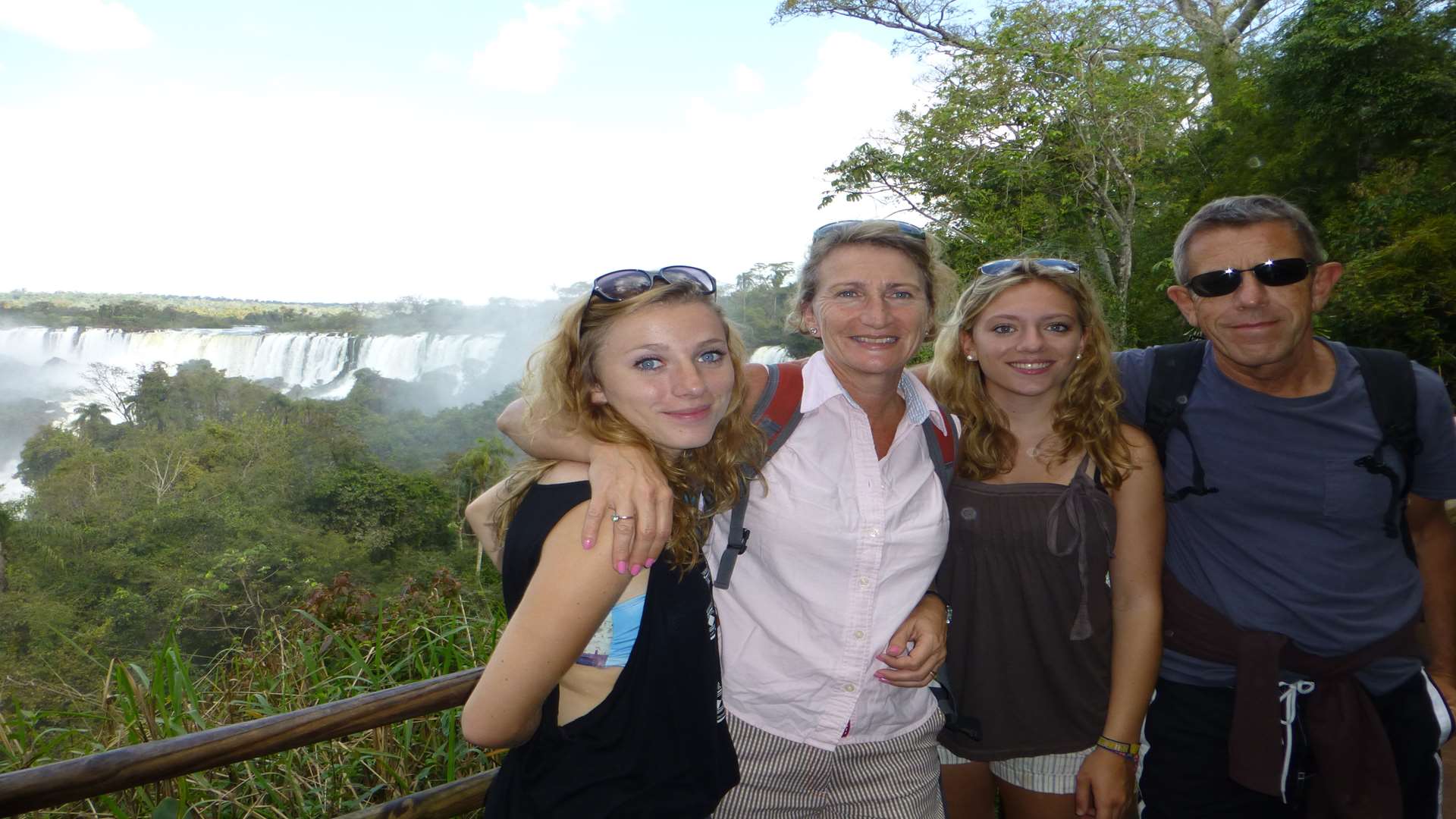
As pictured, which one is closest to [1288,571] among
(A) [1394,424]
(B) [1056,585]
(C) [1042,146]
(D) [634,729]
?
(A) [1394,424]

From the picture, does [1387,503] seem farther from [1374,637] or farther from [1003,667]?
[1003,667]

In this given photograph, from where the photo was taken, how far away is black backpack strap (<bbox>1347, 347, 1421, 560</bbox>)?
5.47ft

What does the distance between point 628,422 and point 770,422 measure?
1.02 ft

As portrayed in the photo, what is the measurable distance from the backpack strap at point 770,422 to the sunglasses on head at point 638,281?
0.26 m

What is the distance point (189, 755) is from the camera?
175cm

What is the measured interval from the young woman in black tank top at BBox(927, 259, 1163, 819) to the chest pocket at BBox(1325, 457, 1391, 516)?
12.5 inches

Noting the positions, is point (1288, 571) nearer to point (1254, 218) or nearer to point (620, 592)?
point (1254, 218)

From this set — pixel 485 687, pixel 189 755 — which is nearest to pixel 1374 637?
pixel 485 687

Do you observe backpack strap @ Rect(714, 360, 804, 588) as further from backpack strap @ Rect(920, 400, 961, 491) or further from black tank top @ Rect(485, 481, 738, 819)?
backpack strap @ Rect(920, 400, 961, 491)

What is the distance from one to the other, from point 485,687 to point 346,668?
7.29 ft

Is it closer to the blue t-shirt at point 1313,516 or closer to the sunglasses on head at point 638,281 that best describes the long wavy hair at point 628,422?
the sunglasses on head at point 638,281

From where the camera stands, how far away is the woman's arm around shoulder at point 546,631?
3.75ft

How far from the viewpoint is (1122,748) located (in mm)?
1705

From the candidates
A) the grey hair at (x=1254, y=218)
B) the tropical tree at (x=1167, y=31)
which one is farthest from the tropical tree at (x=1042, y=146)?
the grey hair at (x=1254, y=218)
